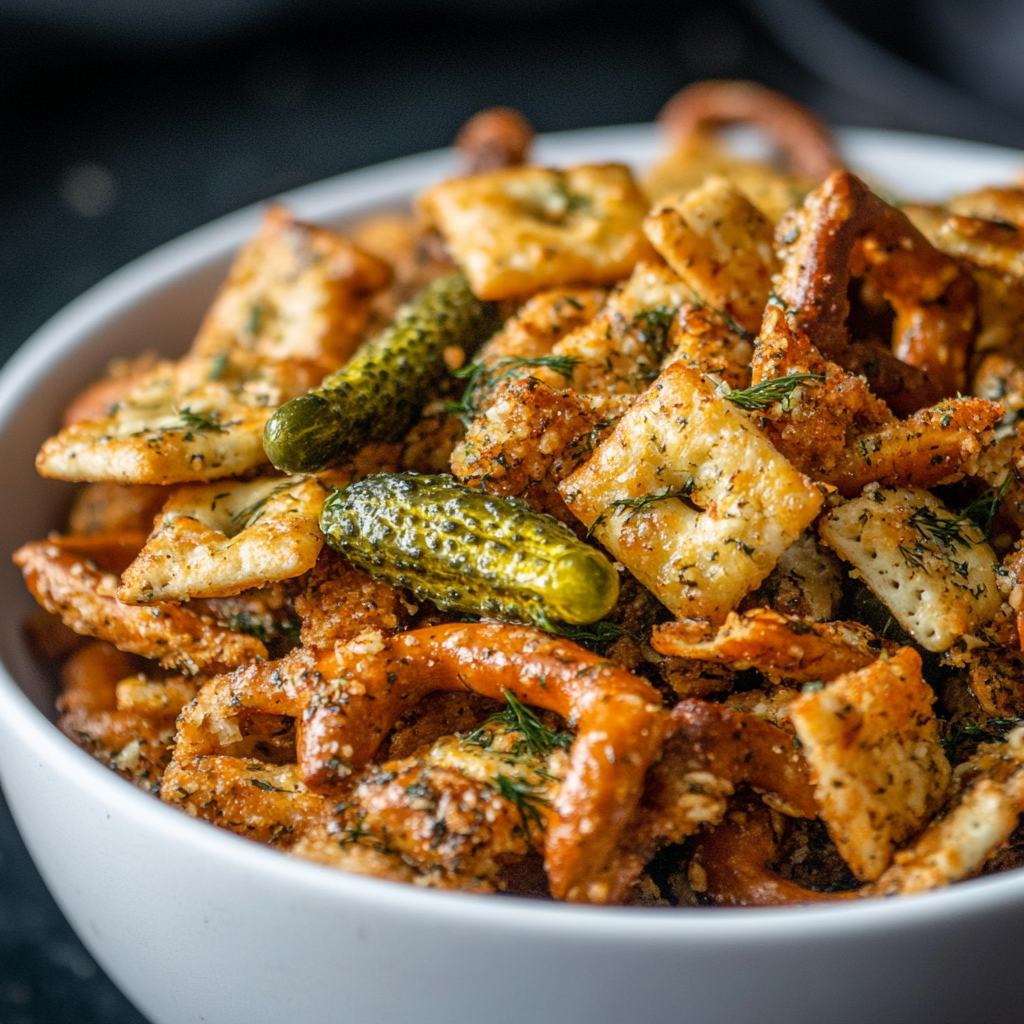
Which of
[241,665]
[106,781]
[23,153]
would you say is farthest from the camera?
[23,153]

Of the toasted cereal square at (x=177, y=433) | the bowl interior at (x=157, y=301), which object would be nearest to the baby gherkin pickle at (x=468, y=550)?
the toasted cereal square at (x=177, y=433)

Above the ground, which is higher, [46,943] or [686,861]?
[686,861]

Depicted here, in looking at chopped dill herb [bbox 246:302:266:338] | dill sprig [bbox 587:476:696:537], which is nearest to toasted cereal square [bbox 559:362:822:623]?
dill sprig [bbox 587:476:696:537]

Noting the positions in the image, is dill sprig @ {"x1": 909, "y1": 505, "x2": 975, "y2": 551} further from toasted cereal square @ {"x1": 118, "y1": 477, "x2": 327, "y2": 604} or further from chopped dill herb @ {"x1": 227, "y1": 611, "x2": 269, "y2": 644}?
chopped dill herb @ {"x1": 227, "y1": 611, "x2": 269, "y2": 644}

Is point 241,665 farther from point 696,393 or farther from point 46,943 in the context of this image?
point 46,943

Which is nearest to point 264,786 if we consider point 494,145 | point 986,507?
point 986,507

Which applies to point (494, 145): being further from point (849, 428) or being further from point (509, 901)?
point (509, 901)

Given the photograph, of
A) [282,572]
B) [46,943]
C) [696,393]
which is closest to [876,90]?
[696,393]

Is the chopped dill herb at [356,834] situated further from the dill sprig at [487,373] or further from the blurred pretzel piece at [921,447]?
the blurred pretzel piece at [921,447]
